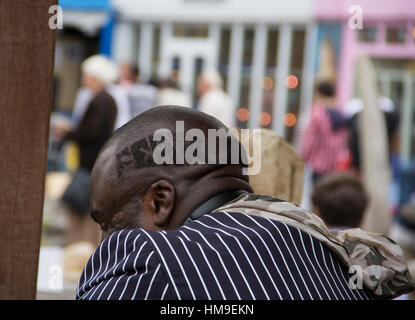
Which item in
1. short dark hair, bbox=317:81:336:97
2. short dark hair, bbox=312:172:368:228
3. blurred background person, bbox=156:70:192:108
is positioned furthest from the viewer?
blurred background person, bbox=156:70:192:108

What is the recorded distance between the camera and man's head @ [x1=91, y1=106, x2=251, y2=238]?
1.42 m

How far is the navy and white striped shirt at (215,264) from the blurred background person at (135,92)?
206 inches

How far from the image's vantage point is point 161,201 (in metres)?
1.43

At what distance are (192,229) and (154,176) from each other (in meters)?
0.15

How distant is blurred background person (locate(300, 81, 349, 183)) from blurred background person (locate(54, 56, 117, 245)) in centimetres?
156

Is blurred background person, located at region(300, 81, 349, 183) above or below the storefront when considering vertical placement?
below

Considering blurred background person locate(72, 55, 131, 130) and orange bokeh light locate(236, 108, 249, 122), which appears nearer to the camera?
blurred background person locate(72, 55, 131, 130)

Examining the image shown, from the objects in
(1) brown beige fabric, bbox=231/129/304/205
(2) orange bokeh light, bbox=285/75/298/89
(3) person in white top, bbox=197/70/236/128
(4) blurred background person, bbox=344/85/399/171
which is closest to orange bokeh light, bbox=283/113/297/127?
(2) orange bokeh light, bbox=285/75/298/89

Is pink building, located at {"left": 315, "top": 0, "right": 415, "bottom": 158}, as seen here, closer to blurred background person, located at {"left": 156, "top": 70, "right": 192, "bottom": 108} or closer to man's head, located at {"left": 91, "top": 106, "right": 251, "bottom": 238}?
blurred background person, located at {"left": 156, "top": 70, "right": 192, "bottom": 108}

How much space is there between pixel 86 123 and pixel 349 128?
203 cm

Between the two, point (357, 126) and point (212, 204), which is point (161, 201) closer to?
point (212, 204)

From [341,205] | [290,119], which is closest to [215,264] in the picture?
[341,205]

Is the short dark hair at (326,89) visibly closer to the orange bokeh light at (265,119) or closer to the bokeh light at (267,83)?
the orange bokeh light at (265,119)
